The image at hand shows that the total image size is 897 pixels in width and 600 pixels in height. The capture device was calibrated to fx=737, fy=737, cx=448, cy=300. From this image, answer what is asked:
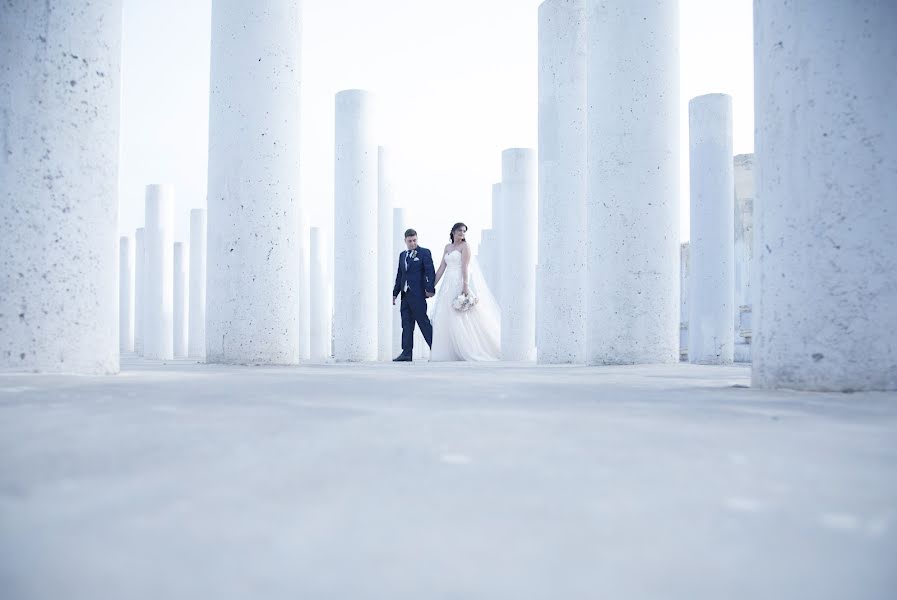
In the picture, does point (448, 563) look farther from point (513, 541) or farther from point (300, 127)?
point (300, 127)

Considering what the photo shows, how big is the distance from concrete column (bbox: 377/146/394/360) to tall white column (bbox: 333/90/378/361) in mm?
2740

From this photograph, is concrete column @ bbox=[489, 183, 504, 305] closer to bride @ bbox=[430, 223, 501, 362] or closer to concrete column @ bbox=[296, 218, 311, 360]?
concrete column @ bbox=[296, 218, 311, 360]

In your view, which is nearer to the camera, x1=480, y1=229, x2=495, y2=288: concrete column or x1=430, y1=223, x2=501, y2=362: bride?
x1=430, y1=223, x2=501, y2=362: bride

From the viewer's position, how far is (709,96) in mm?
12805

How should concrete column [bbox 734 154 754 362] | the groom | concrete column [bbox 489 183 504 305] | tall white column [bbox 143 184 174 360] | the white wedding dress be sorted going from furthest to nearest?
concrete column [bbox 489 183 504 305] < concrete column [bbox 734 154 754 362] < tall white column [bbox 143 184 174 360] < the white wedding dress < the groom

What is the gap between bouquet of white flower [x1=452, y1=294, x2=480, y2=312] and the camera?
13094mm

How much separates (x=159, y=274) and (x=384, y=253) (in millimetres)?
7124

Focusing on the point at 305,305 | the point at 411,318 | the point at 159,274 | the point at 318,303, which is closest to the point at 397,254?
the point at 305,305

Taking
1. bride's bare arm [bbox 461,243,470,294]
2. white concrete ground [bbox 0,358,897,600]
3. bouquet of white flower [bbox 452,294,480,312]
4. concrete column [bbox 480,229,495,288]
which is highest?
concrete column [bbox 480,229,495,288]

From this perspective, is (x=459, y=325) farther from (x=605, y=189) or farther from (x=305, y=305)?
(x=305, y=305)

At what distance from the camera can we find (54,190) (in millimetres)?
5000

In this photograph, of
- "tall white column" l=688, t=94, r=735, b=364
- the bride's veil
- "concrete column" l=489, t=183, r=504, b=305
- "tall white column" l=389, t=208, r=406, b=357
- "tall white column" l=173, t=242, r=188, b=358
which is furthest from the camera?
"tall white column" l=173, t=242, r=188, b=358

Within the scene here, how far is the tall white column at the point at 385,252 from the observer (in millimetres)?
17016

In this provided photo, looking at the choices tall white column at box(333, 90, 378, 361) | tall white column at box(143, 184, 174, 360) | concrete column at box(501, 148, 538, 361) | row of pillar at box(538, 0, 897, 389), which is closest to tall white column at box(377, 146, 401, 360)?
tall white column at box(333, 90, 378, 361)
